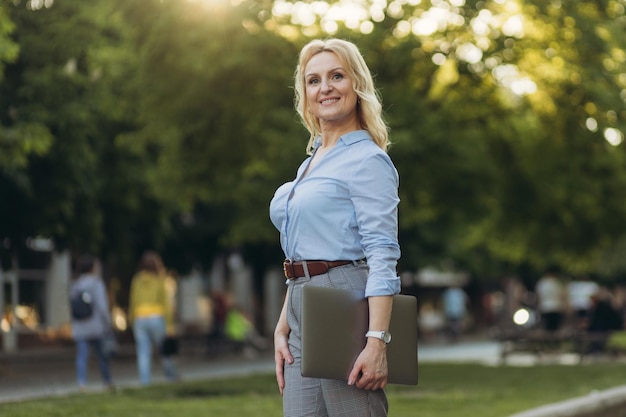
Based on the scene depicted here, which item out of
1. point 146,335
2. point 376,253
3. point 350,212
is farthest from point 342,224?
point 146,335

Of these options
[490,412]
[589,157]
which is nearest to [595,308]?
[589,157]

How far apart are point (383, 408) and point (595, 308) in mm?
24468

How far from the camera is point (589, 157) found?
869 inches

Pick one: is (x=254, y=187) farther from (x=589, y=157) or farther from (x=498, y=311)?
(x=498, y=311)

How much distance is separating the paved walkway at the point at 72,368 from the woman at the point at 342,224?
Answer: 14.4 meters

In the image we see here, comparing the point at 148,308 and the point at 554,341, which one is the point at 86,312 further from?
the point at 554,341

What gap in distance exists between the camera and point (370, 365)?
4285 millimetres

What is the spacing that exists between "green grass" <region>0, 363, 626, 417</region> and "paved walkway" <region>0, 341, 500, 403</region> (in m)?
3.22

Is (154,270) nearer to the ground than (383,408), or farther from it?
farther from it

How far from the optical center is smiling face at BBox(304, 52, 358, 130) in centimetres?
451

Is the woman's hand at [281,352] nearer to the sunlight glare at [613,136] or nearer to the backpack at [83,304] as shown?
the backpack at [83,304]

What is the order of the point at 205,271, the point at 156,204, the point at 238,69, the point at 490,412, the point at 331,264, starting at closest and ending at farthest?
the point at 331,264 → the point at 490,412 → the point at 238,69 → the point at 156,204 → the point at 205,271

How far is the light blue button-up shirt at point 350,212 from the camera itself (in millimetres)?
4305

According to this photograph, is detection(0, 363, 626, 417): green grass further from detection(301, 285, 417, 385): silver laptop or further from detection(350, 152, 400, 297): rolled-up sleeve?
detection(350, 152, 400, 297): rolled-up sleeve
